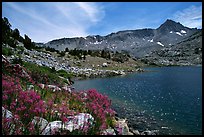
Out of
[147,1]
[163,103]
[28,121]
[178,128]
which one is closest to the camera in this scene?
[147,1]

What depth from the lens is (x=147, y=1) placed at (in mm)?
6848

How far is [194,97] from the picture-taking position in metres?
27.6

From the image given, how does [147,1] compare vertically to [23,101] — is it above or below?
above

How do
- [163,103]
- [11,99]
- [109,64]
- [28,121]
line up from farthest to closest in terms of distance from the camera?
[109,64]
[163,103]
[11,99]
[28,121]

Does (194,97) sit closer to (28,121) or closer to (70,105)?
(70,105)

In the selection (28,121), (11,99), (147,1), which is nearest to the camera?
(147,1)

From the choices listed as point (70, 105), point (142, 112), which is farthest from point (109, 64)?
point (70, 105)

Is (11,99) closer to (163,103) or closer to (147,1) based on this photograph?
(147,1)

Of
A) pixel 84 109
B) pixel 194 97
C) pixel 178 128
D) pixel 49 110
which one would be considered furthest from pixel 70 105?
pixel 194 97

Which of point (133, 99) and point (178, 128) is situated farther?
point (133, 99)

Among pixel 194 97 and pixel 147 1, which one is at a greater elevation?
pixel 147 1

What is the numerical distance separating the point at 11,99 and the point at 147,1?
6.14 metres

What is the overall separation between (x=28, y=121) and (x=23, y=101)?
1.27 meters

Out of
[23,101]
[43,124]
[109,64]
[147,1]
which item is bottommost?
[43,124]
